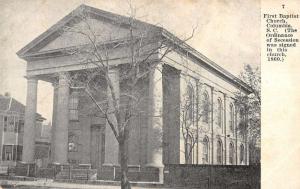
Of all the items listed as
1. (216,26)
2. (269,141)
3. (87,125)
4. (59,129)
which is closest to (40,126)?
(59,129)

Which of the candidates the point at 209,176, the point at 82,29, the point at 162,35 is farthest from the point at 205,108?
the point at 82,29

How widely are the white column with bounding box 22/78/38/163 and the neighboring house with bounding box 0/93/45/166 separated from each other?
7.2 inches

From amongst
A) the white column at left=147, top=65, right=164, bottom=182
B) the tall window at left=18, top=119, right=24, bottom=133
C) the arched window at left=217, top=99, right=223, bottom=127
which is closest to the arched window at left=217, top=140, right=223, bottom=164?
the arched window at left=217, top=99, right=223, bottom=127

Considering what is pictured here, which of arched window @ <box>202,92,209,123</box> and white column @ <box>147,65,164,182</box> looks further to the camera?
arched window @ <box>202,92,209,123</box>

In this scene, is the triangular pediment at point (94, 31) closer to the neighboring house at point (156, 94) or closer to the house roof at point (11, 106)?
the neighboring house at point (156, 94)

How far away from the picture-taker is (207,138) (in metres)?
18.5

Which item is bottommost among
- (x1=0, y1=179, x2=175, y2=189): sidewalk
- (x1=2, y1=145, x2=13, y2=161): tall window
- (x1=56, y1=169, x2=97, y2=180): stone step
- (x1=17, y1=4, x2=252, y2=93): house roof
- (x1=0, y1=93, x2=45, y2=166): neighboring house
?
(x1=0, y1=179, x2=175, y2=189): sidewalk

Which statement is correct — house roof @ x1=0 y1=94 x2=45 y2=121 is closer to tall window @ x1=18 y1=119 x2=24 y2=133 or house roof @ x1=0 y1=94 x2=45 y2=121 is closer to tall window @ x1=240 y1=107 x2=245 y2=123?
tall window @ x1=18 y1=119 x2=24 y2=133

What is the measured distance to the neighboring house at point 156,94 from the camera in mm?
15575

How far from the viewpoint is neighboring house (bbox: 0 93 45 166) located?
53.5 ft

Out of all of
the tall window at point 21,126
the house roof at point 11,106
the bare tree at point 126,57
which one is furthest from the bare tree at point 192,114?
the tall window at point 21,126

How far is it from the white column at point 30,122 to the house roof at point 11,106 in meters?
0.31

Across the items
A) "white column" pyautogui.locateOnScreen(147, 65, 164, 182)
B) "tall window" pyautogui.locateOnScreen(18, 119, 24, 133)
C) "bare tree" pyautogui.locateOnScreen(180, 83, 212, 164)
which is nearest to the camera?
"white column" pyautogui.locateOnScreen(147, 65, 164, 182)

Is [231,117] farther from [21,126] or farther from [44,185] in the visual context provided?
[21,126]
